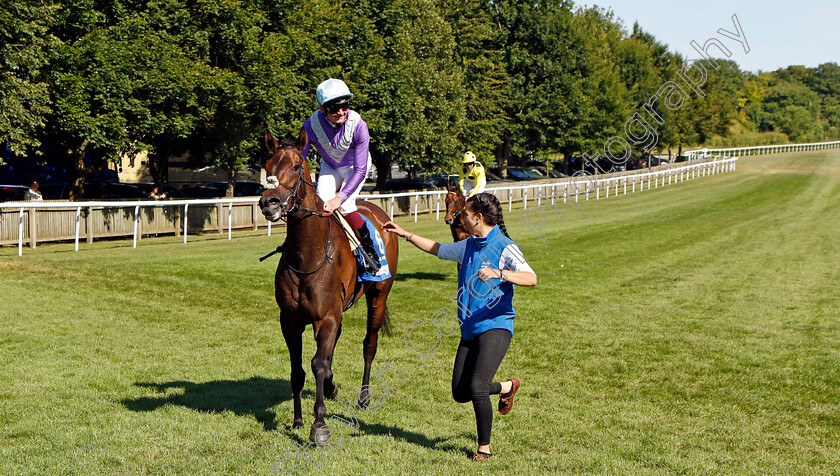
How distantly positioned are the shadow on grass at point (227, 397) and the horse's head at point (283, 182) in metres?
2.04

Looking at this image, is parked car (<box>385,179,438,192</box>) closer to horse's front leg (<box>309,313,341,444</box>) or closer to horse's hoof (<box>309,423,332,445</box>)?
horse's front leg (<box>309,313,341,444</box>)

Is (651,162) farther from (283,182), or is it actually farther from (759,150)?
(283,182)

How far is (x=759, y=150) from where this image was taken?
3127 inches

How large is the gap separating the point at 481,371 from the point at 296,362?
1857mm

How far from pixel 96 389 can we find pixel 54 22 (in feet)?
55.8

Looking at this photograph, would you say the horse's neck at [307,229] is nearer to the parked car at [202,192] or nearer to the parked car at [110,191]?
the parked car at [110,191]

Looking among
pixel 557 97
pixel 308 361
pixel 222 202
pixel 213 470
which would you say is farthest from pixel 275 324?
pixel 557 97

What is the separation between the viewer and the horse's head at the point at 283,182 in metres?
5.48

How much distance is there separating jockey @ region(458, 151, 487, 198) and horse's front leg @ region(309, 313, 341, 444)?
5.98 m

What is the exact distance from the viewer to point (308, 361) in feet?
28.7

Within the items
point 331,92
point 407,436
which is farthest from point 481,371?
point 331,92

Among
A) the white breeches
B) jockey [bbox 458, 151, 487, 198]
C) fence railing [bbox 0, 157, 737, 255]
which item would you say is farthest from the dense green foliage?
the white breeches

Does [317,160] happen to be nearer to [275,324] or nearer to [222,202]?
[222,202]

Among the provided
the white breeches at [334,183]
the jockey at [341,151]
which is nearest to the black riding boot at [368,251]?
the jockey at [341,151]
